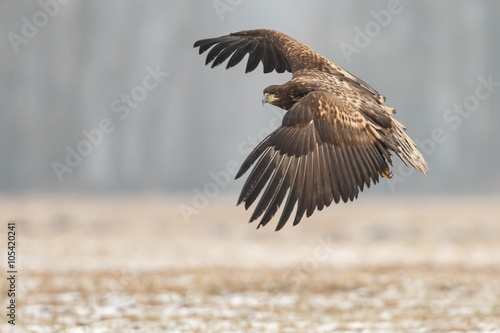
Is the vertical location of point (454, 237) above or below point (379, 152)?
above

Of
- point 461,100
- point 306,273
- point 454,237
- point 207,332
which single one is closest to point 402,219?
point 454,237

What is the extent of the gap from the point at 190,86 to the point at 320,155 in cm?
4763

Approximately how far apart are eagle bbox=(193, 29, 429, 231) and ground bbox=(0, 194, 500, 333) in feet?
9.89

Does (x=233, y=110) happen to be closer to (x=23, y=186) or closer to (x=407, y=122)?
(x=407, y=122)

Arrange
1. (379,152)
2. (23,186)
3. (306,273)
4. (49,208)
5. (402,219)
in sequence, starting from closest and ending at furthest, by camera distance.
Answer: (379,152) < (306,273) < (402,219) < (49,208) < (23,186)

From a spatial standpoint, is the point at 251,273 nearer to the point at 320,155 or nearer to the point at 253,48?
the point at 253,48

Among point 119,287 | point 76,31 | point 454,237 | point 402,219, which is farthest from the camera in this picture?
point 76,31

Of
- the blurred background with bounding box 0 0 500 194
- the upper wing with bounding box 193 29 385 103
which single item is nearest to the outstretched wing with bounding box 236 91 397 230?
the upper wing with bounding box 193 29 385 103

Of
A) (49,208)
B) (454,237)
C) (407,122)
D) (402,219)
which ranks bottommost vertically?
(454,237)

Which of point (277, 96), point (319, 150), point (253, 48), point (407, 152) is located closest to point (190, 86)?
point (253, 48)

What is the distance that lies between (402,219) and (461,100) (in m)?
28.2

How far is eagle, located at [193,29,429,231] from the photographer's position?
597 centimetres

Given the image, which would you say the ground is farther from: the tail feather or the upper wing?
the upper wing

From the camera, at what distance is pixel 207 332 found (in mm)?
8453
